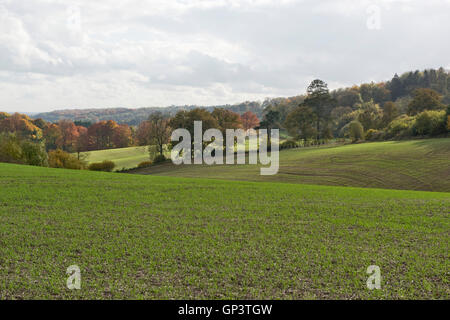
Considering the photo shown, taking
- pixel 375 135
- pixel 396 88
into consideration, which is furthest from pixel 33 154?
pixel 396 88

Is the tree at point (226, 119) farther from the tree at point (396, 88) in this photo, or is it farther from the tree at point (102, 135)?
the tree at point (396, 88)

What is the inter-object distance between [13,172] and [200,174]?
68.7 ft

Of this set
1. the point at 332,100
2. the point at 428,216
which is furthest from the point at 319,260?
the point at 332,100

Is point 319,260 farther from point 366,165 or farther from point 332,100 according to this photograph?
point 332,100

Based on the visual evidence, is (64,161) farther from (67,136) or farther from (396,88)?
(396,88)

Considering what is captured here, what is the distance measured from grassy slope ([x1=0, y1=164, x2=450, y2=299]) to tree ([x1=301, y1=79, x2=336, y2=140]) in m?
51.4

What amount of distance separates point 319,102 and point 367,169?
106 ft

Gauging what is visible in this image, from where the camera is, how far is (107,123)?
302 ft

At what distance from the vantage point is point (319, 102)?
6475 cm

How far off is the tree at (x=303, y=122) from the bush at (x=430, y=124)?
58.7 feet

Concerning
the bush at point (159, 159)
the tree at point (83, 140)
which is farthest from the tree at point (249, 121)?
the tree at point (83, 140)

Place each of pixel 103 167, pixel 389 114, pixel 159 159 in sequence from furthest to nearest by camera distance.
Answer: pixel 389 114 → pixel 159 159 → pixel 103 167

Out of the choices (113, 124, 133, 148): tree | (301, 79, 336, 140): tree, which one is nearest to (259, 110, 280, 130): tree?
(301, 79, 336, 140): tree

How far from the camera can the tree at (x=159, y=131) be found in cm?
5597
